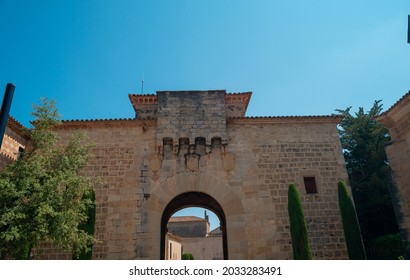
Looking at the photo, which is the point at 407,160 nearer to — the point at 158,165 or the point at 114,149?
the point at 158,165

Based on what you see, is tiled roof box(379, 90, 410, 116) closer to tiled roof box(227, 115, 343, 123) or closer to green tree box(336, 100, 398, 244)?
tiled roof box(227, 115, 343, 123)

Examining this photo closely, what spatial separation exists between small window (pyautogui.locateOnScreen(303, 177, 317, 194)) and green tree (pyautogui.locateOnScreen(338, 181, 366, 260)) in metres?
0.94

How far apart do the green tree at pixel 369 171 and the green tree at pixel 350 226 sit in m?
5.58

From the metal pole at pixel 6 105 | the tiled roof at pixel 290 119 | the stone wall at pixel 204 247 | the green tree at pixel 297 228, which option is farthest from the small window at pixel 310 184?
the stone wall at pixel 204 247

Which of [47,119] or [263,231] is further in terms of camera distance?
[263,231]

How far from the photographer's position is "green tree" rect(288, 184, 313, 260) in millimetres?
8680

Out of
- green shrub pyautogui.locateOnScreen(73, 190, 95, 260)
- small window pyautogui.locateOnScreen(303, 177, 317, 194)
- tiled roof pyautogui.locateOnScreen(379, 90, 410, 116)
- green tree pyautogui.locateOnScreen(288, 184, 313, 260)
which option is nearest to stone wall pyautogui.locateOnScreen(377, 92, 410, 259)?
tiled roof pyautogui.locateOnScreen(379, 90, 410, 116)

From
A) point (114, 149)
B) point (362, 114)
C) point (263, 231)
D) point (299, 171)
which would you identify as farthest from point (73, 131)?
point (362, 114)

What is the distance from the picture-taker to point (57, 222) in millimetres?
7266

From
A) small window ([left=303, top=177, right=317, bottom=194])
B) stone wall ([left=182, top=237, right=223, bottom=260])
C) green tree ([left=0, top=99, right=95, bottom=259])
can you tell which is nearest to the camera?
green tree ([left=0, top=99, right=95, bottom=259])

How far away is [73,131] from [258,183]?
7.08 m

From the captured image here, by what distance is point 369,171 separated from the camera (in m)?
16.9

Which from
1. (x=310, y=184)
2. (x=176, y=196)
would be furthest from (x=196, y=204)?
(x=310, y=184)

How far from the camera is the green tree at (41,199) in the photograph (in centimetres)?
699
